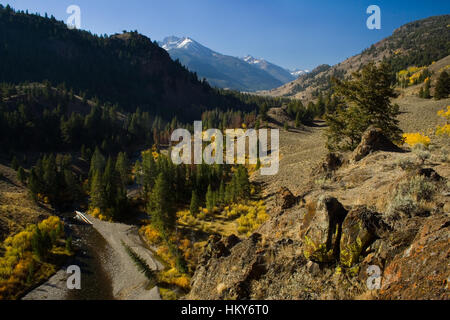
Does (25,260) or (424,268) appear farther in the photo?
(25,260)

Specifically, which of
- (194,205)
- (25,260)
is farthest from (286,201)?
(25,260)

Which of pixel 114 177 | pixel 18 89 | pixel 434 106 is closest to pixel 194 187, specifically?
pixel 114 177

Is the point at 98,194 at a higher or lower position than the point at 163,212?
higher

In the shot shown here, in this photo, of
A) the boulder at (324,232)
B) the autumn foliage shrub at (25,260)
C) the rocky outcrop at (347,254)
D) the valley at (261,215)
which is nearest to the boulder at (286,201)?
the valley at (261,215)

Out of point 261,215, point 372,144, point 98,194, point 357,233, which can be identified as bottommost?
point 261,215

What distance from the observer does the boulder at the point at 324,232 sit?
10523 millimetres

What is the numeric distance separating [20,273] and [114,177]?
3024cm

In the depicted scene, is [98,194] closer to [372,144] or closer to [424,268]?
[372,144]

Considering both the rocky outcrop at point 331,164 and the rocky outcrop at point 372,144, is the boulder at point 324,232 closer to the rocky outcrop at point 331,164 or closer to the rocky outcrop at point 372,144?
the rocky outcrop at point 372,144

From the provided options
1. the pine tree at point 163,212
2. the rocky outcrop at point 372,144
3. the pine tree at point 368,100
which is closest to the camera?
the rocky outcrop at point 372,144

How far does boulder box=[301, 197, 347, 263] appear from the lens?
10.5 m

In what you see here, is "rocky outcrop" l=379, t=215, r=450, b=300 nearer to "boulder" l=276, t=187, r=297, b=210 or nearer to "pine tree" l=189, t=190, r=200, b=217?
"boulder" l=276, t=187, r=297, b=210

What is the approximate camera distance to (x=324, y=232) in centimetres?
1085

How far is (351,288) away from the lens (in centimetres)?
908
